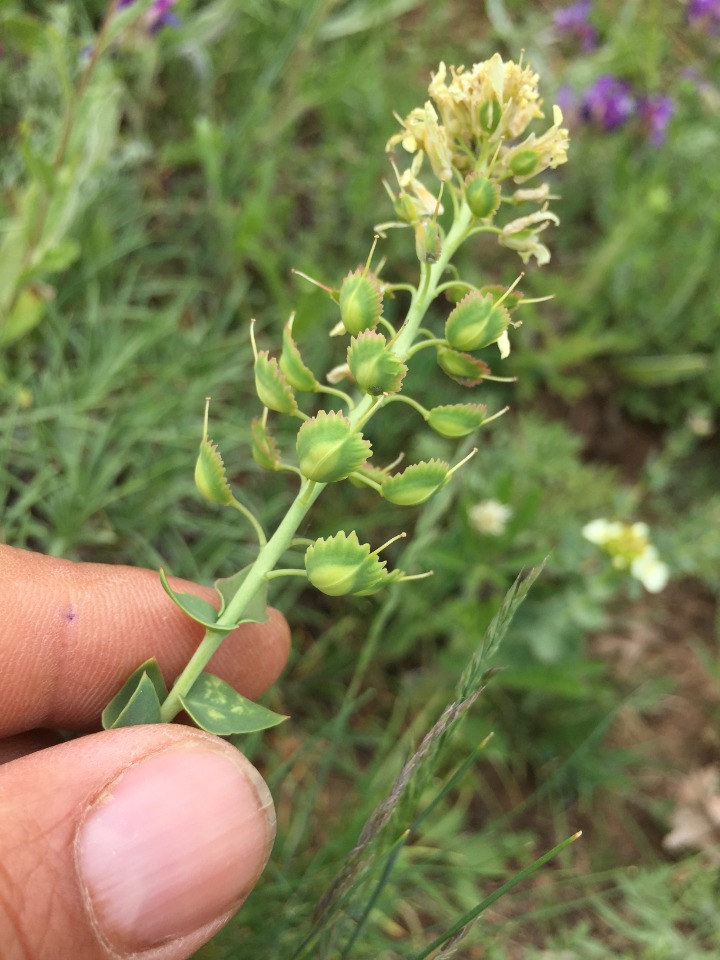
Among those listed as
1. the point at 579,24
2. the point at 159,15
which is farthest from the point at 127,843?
the point at 579,24

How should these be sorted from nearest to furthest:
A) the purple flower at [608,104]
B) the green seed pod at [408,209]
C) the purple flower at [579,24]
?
the green seed pod at [408,209], the purple flower at [608,104], the purple flower at [579,24]

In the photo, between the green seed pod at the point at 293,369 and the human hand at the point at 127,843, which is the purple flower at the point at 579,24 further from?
the human hand at the point at 127,843

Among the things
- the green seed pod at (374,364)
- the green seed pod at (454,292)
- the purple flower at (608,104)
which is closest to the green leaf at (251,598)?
the green seed pod at (374,364)

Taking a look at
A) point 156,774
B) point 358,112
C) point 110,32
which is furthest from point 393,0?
point 156,774

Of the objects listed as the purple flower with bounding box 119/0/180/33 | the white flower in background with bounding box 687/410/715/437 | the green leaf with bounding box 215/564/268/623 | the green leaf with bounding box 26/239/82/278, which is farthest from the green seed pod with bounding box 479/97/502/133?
the white flower in background with bounding box 687/410/715/437

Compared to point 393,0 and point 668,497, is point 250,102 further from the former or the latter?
point 668,497

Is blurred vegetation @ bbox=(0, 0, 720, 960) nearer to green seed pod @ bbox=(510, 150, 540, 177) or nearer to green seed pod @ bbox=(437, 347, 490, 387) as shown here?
green seed pod @ bbox=(437, 347, 490, 387)
